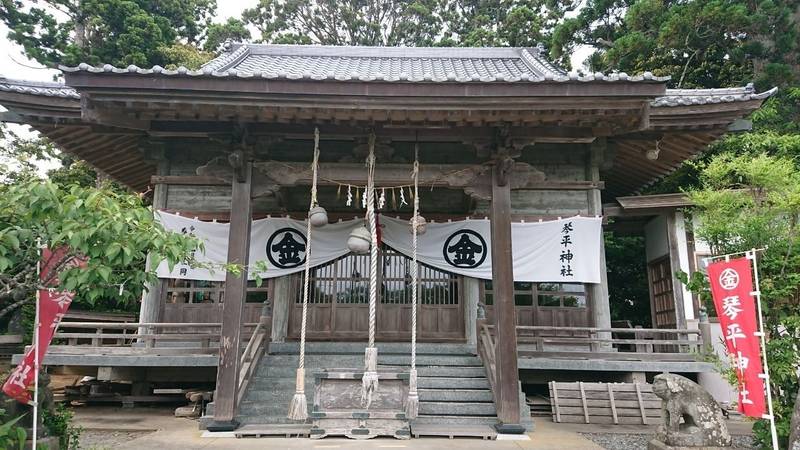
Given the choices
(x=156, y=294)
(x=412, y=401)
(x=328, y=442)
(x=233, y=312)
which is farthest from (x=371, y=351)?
(x=156, y=294)

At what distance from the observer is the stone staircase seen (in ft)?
23.0

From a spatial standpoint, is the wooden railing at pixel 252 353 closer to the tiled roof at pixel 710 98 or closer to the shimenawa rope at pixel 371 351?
the shimenawa rope at pixel 371 351

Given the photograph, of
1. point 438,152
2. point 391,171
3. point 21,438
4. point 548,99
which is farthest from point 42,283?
point 438,152

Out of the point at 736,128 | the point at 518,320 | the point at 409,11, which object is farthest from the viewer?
the point at 409,11

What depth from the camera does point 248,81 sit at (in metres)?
6.25

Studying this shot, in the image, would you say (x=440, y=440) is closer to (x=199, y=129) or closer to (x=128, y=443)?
(x=128, y=443)

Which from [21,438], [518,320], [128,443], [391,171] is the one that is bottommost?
[128,443]

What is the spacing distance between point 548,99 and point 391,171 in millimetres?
2333

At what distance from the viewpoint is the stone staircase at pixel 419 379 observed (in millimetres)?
7000

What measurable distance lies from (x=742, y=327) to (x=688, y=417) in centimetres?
113

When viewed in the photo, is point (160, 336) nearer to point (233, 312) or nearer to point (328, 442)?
point (233, 312)

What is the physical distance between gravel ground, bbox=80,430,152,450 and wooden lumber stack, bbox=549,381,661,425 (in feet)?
20.5

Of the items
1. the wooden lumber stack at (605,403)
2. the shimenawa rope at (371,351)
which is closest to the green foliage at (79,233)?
the shimenawa rope at (371,351)

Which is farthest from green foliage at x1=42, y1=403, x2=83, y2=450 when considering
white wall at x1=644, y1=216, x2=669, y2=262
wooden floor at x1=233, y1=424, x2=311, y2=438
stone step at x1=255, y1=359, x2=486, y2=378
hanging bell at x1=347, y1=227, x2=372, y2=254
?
white wall at x1=644, y1=216, x2=669, y2=262
